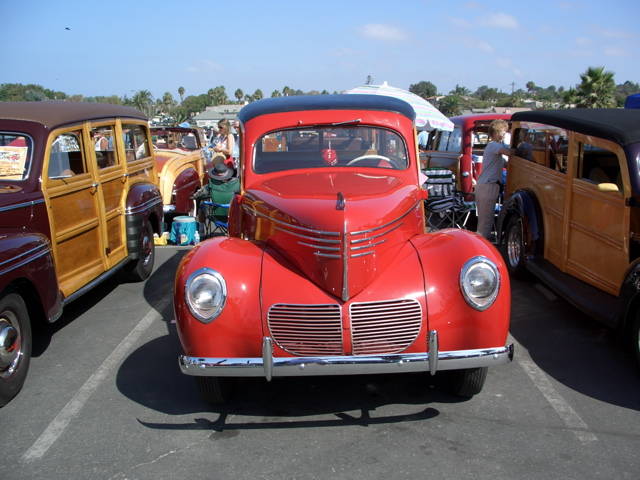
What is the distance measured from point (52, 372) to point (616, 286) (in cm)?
433

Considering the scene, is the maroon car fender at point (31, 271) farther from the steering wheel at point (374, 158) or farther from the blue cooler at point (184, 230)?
the blue cooler at point (184, 230)

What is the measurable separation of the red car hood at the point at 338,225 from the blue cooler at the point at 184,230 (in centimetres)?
465

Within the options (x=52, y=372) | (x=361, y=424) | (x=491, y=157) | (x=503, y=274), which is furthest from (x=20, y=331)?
(x=491, y=157)

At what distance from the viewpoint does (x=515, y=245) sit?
6516 millimetres

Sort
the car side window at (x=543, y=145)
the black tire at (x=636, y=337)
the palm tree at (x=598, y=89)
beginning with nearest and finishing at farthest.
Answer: the black tire at (x=636, y=337), the car side window at (x=543, y=145), the palm tree at (x=598, y=89)

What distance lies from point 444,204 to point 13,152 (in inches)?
222

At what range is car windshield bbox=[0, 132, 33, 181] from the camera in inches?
182

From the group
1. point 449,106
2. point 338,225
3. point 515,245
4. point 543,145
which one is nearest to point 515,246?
point 515,245

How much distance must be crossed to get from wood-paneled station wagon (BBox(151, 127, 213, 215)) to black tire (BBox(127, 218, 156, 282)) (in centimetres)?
241

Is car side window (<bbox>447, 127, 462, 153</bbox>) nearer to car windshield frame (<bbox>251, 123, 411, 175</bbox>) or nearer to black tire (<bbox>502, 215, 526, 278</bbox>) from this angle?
black tire (<bbox>502, 215, 526, 278</bbox>)

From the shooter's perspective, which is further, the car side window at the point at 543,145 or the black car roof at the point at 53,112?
the car side window at the point at 543,145

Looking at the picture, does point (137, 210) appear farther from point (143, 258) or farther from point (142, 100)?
point (142, 100)

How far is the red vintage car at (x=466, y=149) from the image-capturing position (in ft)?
32.1

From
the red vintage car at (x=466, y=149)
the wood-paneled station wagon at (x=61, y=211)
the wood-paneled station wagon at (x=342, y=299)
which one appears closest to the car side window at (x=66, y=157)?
the wood-paneled station wagon at (x=61, y=211)
